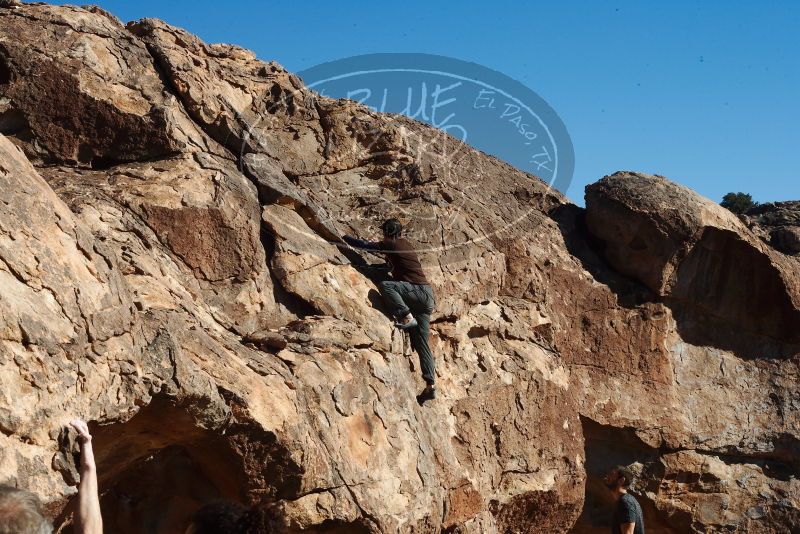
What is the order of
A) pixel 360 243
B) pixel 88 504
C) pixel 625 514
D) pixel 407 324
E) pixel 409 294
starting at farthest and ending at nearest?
1. pixel 360 243
2. pixel 409 294
3. pixel 407 324
4. pixel 625 514
5. pixel 88 504

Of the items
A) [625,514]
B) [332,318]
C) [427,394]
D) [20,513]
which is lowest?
[20,513]

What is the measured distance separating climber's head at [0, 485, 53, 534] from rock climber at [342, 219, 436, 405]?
Answer: 6.05 meters

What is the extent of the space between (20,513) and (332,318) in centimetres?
564

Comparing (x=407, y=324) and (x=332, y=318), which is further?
(x=407, y=324)

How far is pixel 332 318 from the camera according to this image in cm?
814

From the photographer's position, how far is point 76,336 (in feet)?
18.3

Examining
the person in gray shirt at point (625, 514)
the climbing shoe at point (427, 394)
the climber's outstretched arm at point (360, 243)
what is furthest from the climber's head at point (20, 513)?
the person in gray shirt at point (625, 514)

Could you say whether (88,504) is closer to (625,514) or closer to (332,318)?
(332,318)

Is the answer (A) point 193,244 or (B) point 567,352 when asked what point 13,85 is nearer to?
(A) point 193,244

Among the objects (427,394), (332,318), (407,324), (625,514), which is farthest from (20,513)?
(625,514)

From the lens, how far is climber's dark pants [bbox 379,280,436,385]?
866 centimetres

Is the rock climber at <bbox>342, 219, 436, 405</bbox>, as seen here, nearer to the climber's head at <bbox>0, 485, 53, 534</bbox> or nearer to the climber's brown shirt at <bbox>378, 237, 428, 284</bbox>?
the climber's brown shirt at <bbox>378, 237, 428, 284</bbox>

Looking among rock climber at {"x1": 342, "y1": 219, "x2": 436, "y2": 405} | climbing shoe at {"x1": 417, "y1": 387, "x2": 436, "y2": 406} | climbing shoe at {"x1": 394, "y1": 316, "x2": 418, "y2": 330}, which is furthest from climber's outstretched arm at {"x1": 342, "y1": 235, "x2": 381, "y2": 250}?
climbing shoe at {"x1": 417, "y1": 387, "x2": 436, "y2": 406}

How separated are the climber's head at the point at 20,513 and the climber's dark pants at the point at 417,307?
6091 millimetres
